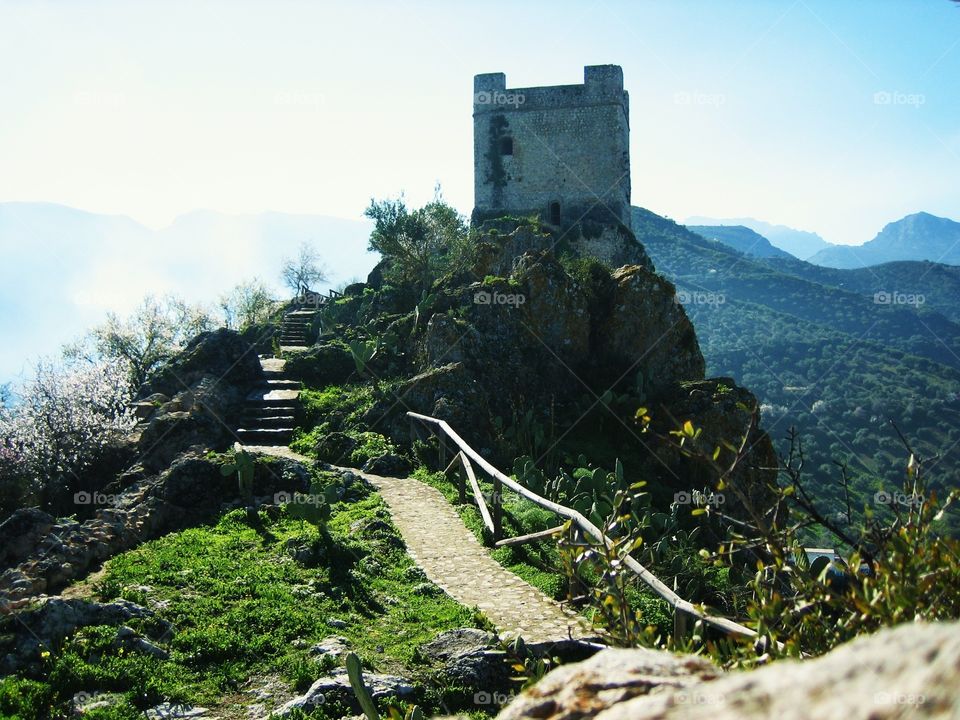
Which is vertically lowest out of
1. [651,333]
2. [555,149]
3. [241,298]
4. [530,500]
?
[530,500]

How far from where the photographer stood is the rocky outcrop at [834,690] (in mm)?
1600

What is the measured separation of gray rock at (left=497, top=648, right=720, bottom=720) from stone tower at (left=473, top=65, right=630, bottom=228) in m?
36.3

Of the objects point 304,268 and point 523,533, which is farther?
point 304,268

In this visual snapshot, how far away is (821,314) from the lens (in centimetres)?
10625

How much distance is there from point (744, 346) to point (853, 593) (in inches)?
3598

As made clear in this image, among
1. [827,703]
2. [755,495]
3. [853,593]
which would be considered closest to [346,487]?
[755,495]

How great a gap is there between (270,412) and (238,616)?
36.6ft

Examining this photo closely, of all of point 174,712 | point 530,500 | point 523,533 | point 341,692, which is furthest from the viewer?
point 523,533

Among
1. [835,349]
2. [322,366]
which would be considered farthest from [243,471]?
[835,349]

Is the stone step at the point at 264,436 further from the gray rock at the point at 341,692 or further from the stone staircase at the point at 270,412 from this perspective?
the gray rock at the point at 341,692

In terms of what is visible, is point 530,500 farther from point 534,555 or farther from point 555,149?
point 555,149

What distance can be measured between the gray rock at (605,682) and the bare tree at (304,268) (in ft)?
173

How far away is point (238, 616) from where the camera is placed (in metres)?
7.68

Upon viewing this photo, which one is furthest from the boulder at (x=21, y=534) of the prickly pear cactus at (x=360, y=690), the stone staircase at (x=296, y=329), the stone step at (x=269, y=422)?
the stone staircase at (x=296, y=329)
